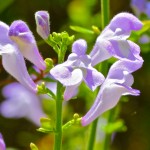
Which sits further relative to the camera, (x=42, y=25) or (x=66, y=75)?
(x=42, y=25)

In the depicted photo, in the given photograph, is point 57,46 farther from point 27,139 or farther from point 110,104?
point 27,139

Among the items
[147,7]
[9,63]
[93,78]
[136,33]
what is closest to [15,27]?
[9,63]

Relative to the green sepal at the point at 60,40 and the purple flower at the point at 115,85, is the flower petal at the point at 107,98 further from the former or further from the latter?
the green sepal at the point at 60,40

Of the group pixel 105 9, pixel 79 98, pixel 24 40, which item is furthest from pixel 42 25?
pixel 79 98

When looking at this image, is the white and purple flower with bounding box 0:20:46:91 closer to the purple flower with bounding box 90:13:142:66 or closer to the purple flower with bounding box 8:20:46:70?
the purple flower with bounding box 8:20:46:70

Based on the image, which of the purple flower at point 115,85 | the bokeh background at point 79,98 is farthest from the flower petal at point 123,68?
the bokeh background at point 79,98

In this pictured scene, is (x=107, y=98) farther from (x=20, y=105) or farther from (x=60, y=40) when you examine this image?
(x=20, y=105)
